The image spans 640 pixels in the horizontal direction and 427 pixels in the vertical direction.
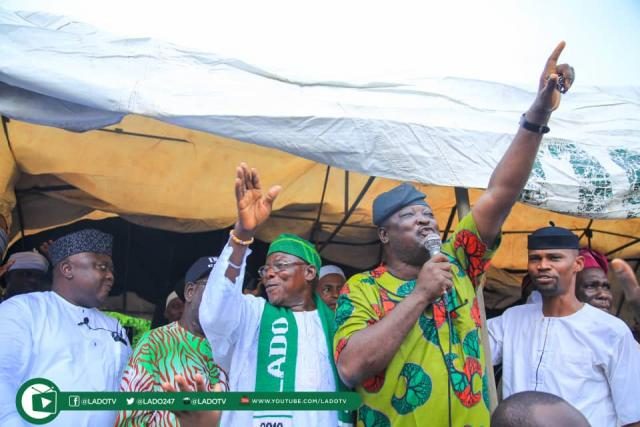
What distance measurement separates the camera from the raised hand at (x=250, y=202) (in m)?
2.45

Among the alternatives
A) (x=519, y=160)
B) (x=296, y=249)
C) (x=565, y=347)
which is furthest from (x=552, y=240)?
(x=296, y=249)

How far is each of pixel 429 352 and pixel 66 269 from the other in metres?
1.73

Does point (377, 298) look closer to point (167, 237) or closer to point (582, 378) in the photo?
point (582, 378)

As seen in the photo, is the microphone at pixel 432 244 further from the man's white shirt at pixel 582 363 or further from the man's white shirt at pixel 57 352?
the man's white shirt at pixel 57 352

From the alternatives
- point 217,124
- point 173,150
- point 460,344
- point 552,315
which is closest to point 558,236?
point 552,315

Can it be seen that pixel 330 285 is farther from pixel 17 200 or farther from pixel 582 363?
pixel 17 200

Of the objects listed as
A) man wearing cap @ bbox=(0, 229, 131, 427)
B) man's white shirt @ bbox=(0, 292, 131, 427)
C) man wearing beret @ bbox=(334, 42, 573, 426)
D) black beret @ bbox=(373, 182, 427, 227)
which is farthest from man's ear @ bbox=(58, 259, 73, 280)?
black beret @ bbox=(373, 182, 427, 227)

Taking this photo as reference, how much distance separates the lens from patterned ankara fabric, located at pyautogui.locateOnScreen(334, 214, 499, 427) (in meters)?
2.39

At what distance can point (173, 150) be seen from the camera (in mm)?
3805

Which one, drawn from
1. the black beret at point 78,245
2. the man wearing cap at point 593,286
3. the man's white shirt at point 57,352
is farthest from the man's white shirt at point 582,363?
the black beret at point 78,245

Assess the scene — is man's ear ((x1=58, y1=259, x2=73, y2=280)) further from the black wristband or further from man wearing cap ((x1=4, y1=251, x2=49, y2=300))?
the black wristband

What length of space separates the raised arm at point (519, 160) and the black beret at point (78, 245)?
5.77 ft

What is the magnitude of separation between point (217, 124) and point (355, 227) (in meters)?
2.38

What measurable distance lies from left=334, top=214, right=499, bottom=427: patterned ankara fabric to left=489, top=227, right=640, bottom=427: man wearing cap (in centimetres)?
58
